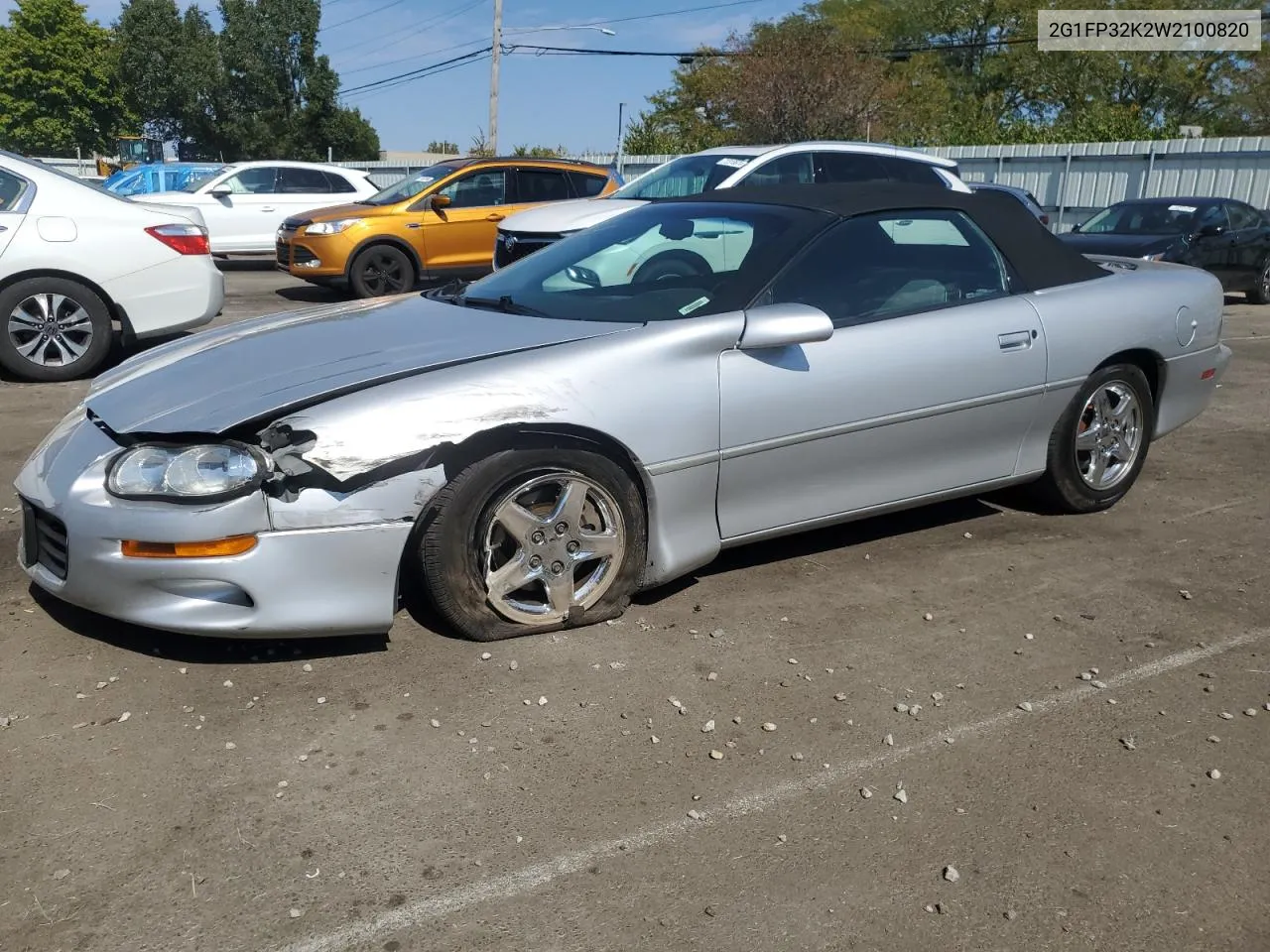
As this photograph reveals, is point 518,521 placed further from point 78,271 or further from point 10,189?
point 10,189

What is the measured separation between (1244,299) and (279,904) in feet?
51.1

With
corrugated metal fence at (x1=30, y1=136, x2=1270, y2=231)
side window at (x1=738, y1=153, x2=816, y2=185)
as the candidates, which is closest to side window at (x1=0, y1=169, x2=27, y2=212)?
side window at (x1=738, y1=153, x2=816, y2=185)

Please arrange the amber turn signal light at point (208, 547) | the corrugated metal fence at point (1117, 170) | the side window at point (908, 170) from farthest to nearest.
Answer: the corrugated metal fence at point (1117, 170), the side window at point (908, 170), the amber turn signal light at point (208, 547)

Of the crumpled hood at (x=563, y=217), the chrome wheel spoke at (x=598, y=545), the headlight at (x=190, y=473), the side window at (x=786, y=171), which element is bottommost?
the chrome wheel spoke at (x=598, y=545)

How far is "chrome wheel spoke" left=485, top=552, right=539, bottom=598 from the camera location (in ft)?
11.7

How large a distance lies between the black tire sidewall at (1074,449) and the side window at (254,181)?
14680 millimetres

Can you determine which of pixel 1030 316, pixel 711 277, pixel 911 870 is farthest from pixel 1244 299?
pixel 911 870

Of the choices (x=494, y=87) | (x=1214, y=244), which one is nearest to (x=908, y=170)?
(x=1214, y=244)

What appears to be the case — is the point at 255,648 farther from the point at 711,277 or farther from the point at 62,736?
the point at 711,277

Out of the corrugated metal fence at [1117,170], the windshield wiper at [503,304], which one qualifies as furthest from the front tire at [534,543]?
the corrugated metal fence at [1117,170]

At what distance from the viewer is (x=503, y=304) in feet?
14.2

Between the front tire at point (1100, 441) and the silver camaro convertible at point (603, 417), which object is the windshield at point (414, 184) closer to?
the silver camaro convertible at point (603, 417)

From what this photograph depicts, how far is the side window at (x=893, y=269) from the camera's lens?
13.5 feet

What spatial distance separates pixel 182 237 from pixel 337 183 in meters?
10.2
